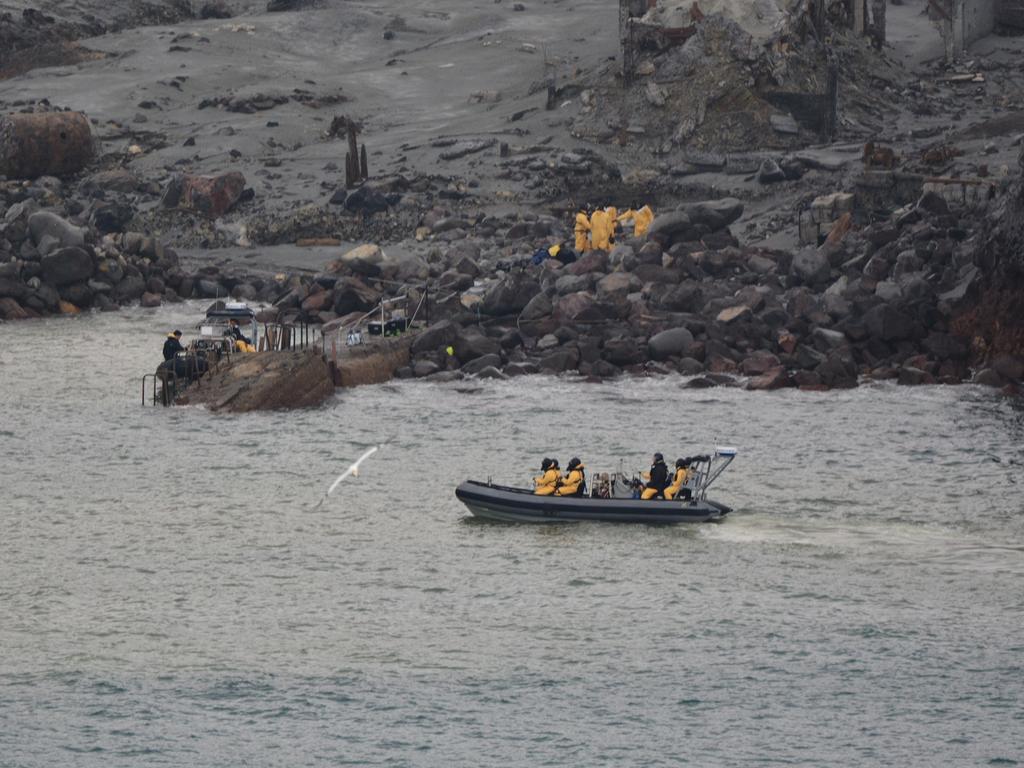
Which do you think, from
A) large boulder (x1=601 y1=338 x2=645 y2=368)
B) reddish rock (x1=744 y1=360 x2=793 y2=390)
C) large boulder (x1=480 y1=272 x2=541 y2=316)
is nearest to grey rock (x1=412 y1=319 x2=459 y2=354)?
large boulder (x1=480 y1=272 x2=541 y2=316)

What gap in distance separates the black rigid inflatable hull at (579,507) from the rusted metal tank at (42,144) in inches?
2101

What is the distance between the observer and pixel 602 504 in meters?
44.2

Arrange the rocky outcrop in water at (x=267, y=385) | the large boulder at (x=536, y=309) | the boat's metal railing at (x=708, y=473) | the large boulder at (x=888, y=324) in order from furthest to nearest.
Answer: the large boulder at (x=536, y=309) → the large boulder at (x=888, y=324) → the rocky outcrop in water at (x=267, y=385) → the boat's metal railing at (x=708, y=473)

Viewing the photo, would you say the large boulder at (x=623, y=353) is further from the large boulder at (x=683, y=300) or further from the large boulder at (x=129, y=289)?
the large boulder at (x=129, y=289)

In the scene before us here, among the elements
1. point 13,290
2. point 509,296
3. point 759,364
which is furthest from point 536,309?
point 13,290

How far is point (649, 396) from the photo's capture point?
186 feet

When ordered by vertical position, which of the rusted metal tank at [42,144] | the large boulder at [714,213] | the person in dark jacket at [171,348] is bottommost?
the person in dark jacket at [171,348]

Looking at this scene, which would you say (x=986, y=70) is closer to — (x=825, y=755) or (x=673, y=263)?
(x=673, y=263)

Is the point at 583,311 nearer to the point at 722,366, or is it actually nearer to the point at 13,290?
the point at 722,366

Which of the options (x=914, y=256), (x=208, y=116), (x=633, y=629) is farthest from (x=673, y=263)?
(x=208, y=116)

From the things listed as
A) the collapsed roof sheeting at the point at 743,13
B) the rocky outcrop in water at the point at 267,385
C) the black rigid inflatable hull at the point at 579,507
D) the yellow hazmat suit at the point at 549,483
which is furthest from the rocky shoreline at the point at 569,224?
the yellow hazmat suit at the point at 549,483

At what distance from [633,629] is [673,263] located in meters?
29.2

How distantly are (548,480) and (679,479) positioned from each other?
3.17 m

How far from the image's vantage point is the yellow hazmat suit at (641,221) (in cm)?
7138
